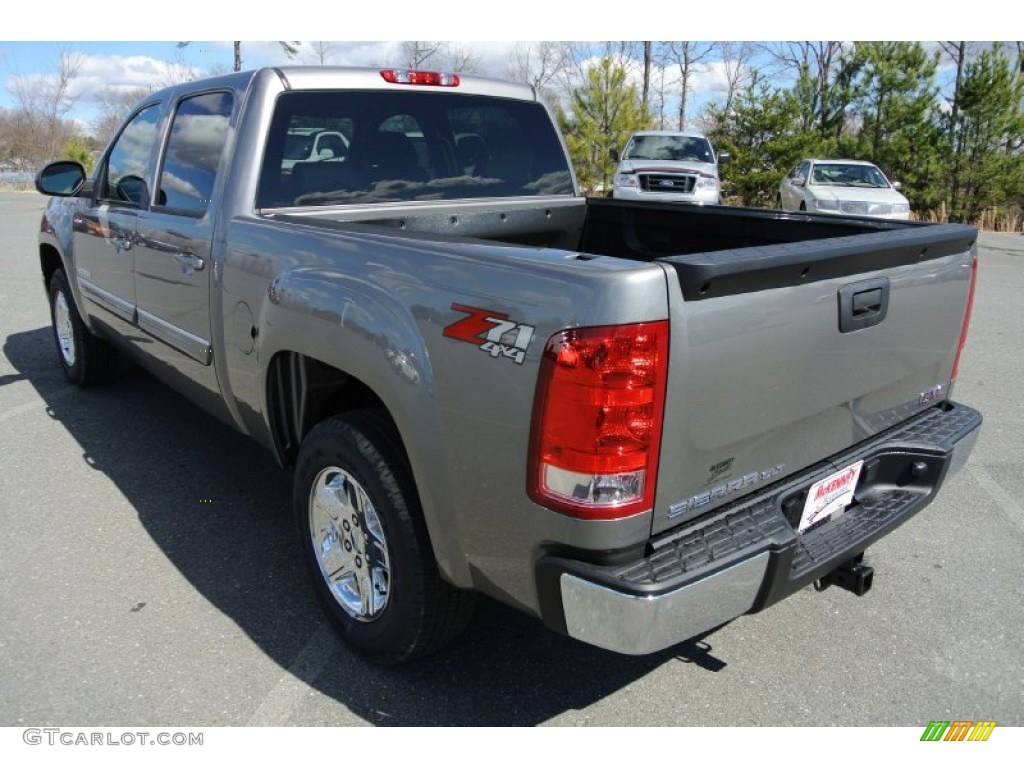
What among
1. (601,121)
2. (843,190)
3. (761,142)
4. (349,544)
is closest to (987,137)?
(761,142)

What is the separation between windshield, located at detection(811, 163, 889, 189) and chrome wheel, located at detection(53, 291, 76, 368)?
14554mm

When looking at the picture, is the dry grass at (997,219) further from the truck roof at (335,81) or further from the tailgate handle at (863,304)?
the tailgate handle at (863,304)

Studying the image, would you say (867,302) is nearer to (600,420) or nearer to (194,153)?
(600,420)

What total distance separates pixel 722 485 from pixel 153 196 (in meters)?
3.04

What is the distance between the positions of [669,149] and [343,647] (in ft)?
51.0

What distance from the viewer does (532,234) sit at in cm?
405

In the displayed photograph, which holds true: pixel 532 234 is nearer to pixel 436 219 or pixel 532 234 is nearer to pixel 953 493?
pixel 436 219

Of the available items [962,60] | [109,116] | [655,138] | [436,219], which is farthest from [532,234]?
[109,116]

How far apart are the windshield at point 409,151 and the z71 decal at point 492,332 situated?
58.1 inches

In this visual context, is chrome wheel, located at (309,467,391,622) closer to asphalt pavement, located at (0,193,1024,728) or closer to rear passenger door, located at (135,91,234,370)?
asphalt pavement, located at (0,193,1024,728)

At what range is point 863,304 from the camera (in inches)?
94.3
